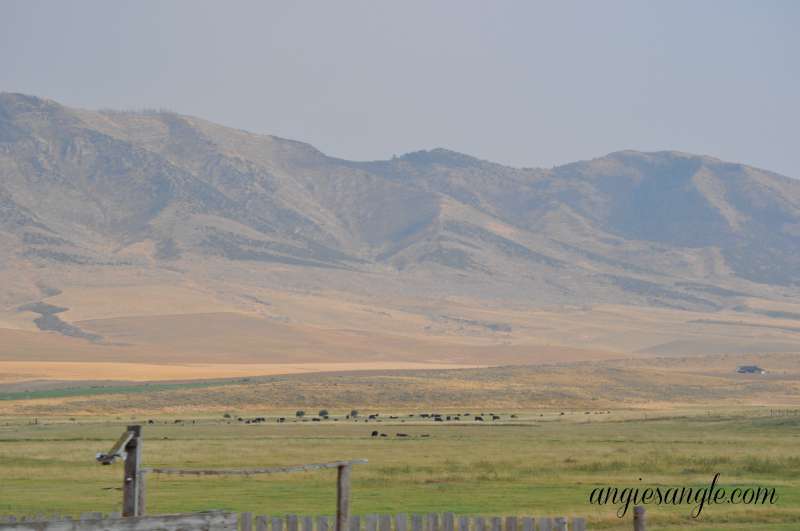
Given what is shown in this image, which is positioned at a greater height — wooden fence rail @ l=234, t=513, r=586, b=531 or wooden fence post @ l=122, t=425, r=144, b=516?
wooden fence post @ l=122, t=425, r=144, b=516

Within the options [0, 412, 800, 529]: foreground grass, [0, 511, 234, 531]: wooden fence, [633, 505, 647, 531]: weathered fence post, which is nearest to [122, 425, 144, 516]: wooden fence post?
[0, 511, 234, 531]: wooden fence

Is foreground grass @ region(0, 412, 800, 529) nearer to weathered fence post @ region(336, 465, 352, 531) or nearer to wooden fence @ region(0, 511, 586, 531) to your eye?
wooden fence @ region(0, 511, 586, 531)

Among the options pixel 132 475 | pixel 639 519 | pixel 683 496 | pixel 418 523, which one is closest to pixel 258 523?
pixel 418 523

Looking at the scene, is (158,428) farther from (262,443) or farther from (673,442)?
(673,442)

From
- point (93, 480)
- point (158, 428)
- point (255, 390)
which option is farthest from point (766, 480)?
point (255, 390)

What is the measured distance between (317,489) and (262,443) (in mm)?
29147

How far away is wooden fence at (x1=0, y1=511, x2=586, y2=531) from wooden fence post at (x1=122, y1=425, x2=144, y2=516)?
0.95ft

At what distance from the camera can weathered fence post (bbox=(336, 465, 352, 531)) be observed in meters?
17.1

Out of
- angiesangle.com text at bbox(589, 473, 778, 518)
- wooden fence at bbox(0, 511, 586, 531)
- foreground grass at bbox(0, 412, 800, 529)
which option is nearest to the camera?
wooden fence at bbox(0, 511, 586, 531)

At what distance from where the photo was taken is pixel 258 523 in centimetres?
1742

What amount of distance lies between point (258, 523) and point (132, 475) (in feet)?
9.63

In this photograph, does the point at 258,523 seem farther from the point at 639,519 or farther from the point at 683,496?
the point at 683,496

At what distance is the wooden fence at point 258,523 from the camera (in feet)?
44.5

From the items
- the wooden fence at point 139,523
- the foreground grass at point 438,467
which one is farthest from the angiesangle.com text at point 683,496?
the wooden fence at point 139,523
